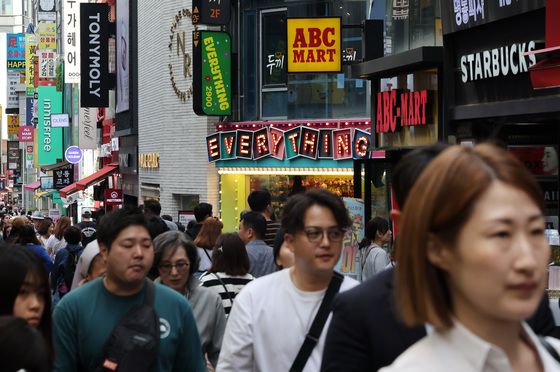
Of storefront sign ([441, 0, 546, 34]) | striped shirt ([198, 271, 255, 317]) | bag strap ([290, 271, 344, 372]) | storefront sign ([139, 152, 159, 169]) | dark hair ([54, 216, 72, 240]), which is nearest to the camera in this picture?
bag strap ([290, 271, 344, 372])

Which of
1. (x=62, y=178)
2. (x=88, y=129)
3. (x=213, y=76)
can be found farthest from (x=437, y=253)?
(x=62, y=178)

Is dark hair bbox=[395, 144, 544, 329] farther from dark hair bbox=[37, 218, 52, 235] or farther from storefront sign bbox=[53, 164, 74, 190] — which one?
storefront sign bbox=[53, 164, 74, 190]

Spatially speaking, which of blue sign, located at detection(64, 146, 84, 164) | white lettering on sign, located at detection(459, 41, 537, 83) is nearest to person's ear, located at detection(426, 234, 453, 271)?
white lettering on sign, located at detection(459, 41, 537, 83)

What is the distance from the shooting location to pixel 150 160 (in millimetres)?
37969

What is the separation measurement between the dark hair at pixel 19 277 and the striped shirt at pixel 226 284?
4064 mm

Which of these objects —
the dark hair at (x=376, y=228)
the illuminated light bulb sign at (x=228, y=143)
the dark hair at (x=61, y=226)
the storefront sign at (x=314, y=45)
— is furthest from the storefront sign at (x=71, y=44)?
the dark hair at (x=376, y=228)

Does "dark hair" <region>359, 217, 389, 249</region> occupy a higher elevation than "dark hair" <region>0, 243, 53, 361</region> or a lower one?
lower

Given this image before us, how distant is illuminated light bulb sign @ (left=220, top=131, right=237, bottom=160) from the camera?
2836cm

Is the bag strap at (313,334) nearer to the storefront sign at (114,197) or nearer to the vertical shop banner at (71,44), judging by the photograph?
the storefront sign at (114,197)

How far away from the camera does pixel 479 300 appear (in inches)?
89.4

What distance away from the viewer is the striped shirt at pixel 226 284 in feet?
28.2

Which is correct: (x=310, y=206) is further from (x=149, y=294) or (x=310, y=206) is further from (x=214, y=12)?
(x=214, y=12)

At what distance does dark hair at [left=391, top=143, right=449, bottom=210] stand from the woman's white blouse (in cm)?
105

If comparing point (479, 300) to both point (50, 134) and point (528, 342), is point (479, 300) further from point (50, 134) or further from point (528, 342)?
point (50, 134)
